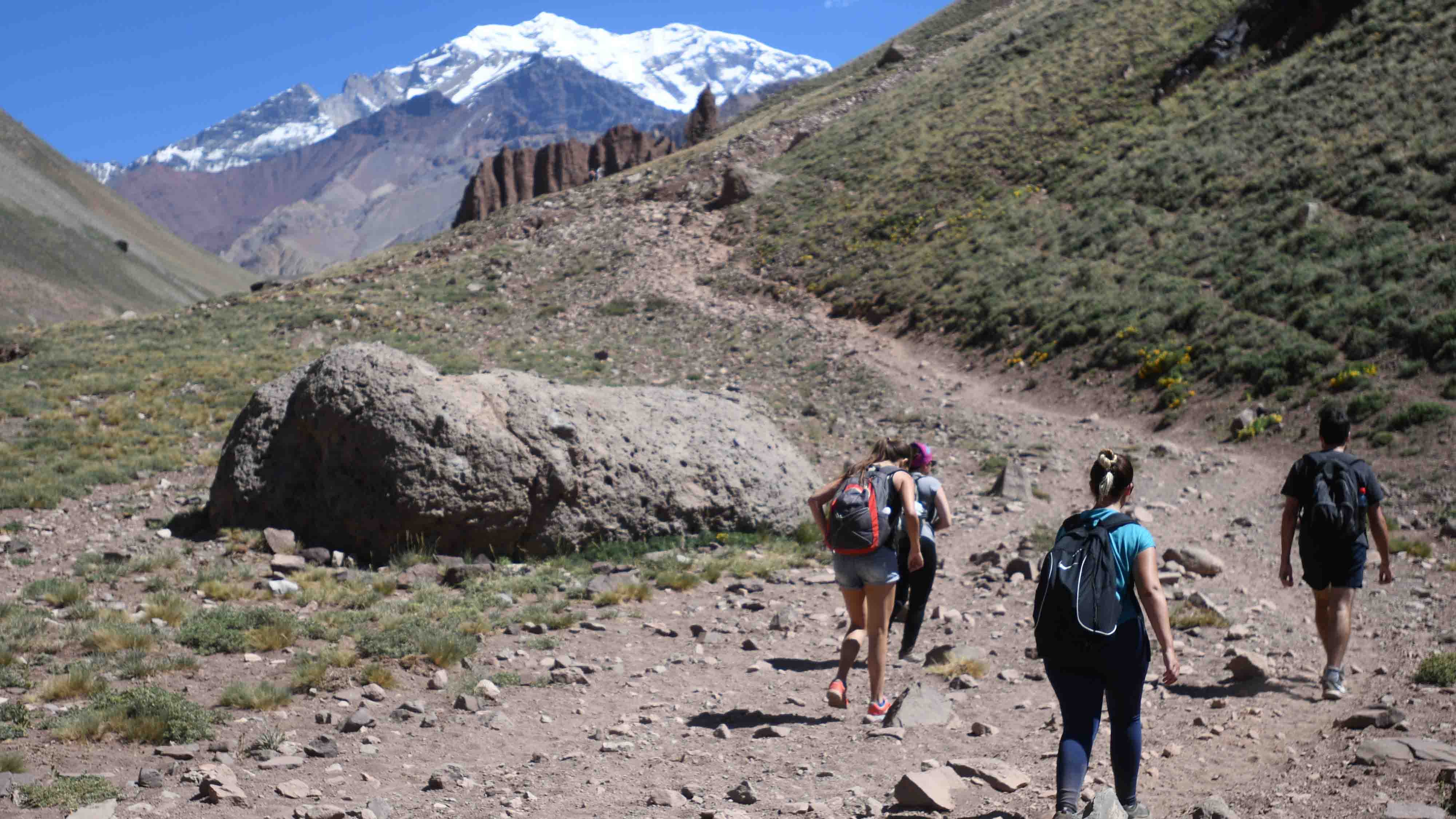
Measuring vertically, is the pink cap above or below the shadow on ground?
above

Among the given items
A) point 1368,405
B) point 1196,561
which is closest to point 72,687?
point 1196,561

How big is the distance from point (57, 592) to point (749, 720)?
21.1ft

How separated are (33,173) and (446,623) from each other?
144508 mm

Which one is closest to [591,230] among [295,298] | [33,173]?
[295,298]

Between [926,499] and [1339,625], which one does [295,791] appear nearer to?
[926,499]

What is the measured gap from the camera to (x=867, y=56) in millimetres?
74438

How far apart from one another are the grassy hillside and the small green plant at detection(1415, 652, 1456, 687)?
959 cm

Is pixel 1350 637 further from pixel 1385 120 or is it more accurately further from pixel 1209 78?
pixel 1209 78

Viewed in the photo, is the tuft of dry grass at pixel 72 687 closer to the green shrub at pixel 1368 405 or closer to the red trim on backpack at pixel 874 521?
the red trim on backpack at pixel 874 521

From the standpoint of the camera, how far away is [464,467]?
10.1m

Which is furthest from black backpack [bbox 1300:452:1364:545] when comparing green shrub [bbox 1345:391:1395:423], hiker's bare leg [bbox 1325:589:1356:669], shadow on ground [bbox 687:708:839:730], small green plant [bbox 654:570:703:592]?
green shrub [bbox 1345:391:1395:423]

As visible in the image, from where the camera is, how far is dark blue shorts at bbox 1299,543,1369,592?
6254mm

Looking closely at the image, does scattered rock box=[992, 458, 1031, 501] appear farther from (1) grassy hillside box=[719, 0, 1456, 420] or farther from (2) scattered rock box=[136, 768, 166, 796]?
(2) scattered rock box=[136, 768, 166, 796]

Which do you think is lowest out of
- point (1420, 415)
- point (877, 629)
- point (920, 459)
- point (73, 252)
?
point (877, 629)
